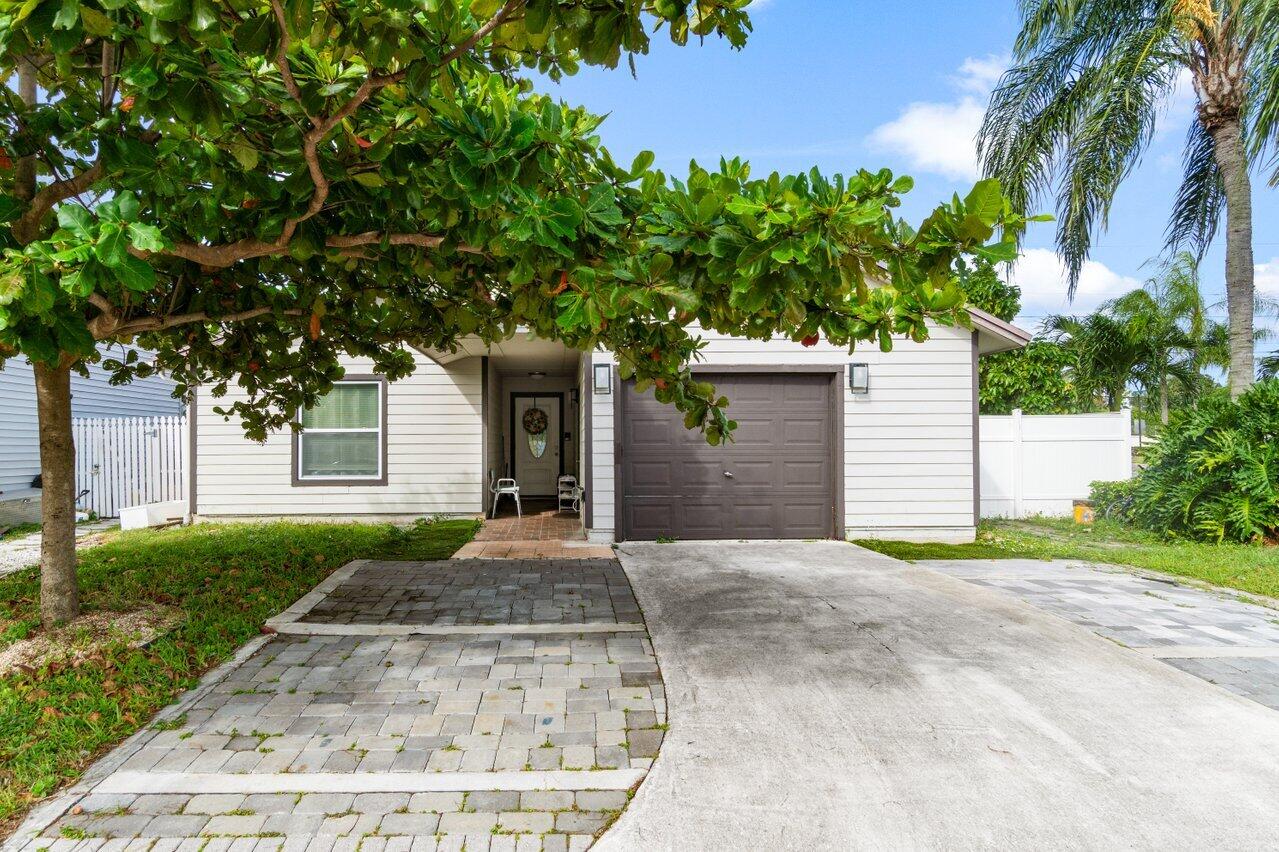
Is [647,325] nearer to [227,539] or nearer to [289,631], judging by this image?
[289,631]

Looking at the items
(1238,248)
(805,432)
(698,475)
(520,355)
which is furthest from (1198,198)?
(520,355)

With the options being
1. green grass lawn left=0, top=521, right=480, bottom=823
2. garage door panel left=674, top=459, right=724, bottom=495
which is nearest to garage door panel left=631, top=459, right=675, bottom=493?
garage door panel left=674, top=459, right=724, bottom=495

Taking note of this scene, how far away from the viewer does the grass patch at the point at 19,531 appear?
30.5ft

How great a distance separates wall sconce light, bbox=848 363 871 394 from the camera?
8312mm

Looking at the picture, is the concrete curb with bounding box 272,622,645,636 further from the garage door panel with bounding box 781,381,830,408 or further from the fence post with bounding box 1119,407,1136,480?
the fence post with bounding box 1119,407,1136,480

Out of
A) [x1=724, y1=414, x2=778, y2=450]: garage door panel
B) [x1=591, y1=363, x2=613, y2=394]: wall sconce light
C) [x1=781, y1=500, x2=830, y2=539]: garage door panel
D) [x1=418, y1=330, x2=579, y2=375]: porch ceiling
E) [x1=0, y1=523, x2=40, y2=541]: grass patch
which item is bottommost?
[x1=0, y1=523, x2=40, y2=541]: grass patch

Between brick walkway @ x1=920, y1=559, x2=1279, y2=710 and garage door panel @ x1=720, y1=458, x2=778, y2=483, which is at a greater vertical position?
garage door panel @ x1=720, y1=458, x2=778, y2=483

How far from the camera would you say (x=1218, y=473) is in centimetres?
841

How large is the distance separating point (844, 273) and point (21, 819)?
3514mm

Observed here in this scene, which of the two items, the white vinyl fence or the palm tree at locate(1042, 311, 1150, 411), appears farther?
the palm tree at locate(1042, 311, 1150, 411)

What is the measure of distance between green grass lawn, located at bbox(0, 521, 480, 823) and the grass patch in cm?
232

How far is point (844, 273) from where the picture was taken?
2689mm

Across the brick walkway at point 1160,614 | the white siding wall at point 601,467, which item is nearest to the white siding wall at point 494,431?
the white siding wall at point 601,467

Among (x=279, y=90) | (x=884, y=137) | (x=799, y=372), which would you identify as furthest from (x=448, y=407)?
(x=884, y=137)
